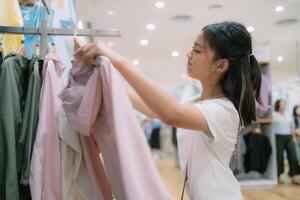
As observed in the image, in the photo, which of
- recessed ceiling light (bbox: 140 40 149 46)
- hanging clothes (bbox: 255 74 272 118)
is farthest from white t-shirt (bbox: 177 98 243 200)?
recessed ceiling light (bbox: 140 40 149 46)

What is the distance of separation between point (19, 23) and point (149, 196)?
119cm

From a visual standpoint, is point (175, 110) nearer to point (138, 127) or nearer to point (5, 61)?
point (138, 127)

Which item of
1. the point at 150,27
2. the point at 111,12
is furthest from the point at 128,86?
the point at 150,27

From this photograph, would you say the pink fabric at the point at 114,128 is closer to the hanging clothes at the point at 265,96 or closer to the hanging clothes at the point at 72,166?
the hanging clothes at the point at 72,166

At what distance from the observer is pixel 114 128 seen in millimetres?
847

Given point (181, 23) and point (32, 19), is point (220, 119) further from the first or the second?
point (181, 23)

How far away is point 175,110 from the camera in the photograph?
3.22 feet

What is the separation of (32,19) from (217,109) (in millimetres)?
1307

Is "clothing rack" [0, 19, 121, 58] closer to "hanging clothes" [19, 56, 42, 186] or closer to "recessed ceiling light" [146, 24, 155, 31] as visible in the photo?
"hanging clothes" [19, 56, 42, 186]

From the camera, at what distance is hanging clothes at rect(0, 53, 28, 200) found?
3.24 feet

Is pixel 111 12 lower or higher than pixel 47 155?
higher

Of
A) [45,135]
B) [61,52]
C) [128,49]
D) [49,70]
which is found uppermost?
[128,49]

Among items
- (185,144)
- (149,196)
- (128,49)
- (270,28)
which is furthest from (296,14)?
(149,196)

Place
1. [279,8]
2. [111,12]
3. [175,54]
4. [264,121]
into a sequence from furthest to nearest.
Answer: [175,54] → [111,12] → [279,8] → [264,121]
